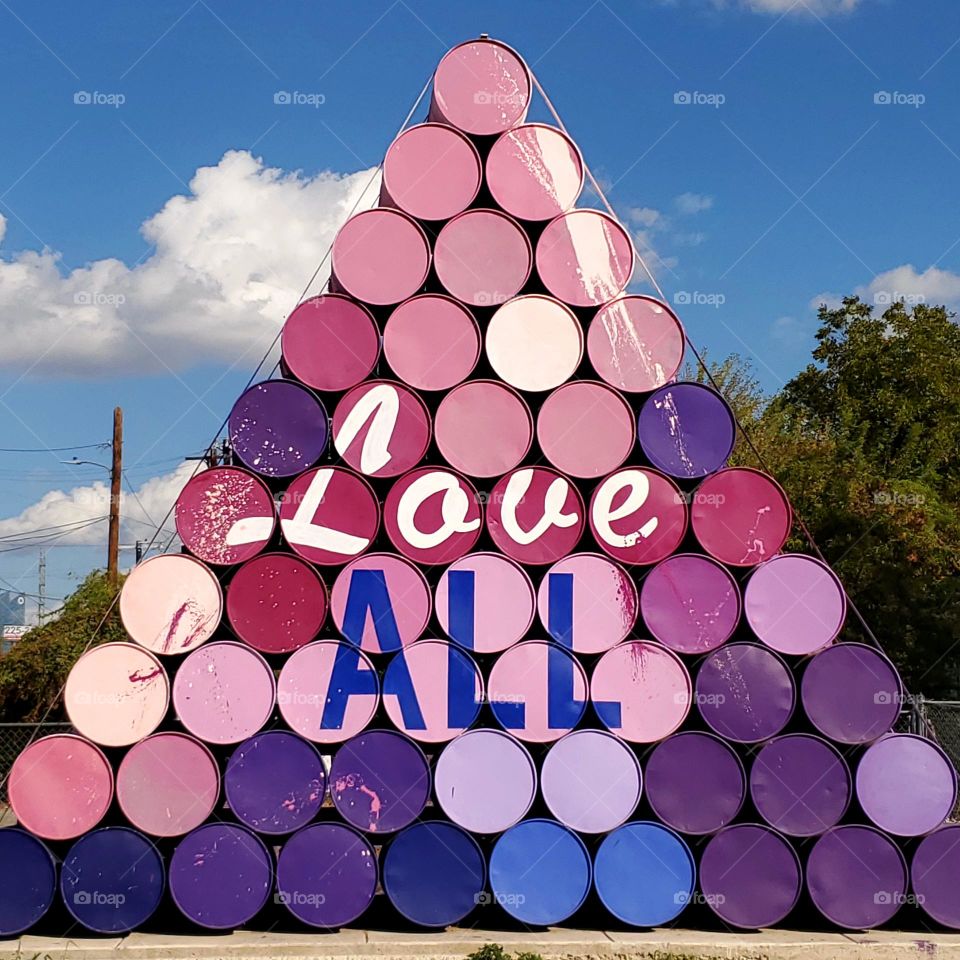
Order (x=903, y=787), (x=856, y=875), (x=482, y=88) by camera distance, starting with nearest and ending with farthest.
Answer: (x=856, y=875)
(x=903, y=787)
(x=482, y=88)

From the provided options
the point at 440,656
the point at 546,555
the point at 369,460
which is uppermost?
the point at 369,460

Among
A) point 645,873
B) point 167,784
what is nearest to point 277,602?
point 167,784

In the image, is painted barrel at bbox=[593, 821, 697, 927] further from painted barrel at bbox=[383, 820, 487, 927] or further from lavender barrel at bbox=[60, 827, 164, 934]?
lavender barrel at bbox=[60, 827, 164, 934]

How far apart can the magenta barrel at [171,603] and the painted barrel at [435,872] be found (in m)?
1.85

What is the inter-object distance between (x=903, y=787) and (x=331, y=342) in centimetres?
482

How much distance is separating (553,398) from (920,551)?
8984 mm

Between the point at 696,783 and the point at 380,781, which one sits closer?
the point at 380,781

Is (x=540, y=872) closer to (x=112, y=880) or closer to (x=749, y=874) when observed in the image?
(x=749, y=874)

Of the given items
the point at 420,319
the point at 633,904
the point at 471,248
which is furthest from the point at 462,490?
the point at 633,904

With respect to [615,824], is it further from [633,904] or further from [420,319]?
[420,319]

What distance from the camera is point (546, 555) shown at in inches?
301

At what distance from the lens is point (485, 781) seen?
7.30m

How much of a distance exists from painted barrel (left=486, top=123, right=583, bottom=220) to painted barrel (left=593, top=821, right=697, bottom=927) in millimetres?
4255

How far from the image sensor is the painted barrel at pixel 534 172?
802cm
